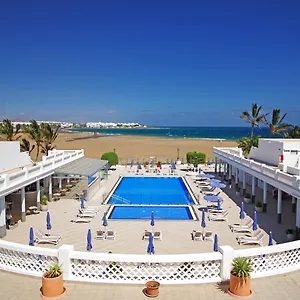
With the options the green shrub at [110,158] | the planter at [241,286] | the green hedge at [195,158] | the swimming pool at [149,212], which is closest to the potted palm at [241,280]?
the planter at [241,286]

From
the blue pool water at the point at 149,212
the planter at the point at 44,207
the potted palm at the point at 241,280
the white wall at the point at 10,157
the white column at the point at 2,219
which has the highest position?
the white wall at the point at 10,157

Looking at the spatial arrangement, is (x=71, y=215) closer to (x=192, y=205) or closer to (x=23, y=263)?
(x=192, y=205)

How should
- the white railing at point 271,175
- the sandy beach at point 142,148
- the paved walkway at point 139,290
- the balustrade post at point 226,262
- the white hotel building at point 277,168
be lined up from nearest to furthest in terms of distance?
the paved walkway at point 139,290 < the balustrade post at point 226,262 < the white railing at point 271,175 < the white hotel building at point 277,168 < the sandy beach at point 142,148

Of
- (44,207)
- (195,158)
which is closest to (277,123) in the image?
(195,158)

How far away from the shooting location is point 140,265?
339 inches

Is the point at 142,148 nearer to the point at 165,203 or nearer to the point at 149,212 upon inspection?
the point at 165,203

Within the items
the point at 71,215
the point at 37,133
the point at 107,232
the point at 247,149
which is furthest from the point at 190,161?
the point at 107,232

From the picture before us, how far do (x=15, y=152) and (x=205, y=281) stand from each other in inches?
730

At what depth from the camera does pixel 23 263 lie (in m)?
9.24

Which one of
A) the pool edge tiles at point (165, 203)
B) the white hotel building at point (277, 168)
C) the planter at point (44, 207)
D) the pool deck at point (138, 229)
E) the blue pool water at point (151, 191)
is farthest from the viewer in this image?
the blue pool water at point (151, 191)

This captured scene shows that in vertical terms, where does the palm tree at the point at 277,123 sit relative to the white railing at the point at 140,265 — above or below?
above

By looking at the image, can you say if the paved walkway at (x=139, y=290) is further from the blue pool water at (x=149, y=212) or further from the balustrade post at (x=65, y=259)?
the blue pool water at (x=149, y=212)

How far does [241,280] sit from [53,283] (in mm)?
4621

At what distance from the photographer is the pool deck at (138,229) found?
1515cm
